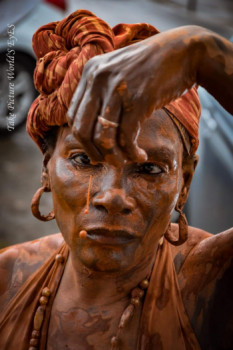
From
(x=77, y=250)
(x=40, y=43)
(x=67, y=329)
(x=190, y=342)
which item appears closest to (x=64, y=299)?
(x=67, y=329)

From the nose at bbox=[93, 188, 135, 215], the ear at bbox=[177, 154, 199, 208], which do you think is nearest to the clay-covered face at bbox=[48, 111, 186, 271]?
the nose at bbox=[93, 188, 135, 215]

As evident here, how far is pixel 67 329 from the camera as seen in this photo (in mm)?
1911

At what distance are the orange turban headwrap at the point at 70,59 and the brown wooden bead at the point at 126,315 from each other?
0.66 metres

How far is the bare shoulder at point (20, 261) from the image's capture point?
2.13 metres

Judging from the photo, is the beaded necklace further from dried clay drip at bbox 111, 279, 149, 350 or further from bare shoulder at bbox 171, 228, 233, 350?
bare shoulder at bbox 171, 228, 233, 350

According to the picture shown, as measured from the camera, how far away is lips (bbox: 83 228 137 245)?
1.60 m

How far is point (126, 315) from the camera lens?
1854 millimetres

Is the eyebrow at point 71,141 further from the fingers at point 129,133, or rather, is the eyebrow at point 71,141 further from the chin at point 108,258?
the fingers at point 129,133

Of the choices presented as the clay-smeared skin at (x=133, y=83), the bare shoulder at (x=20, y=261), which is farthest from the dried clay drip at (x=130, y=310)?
the clay-smeared skin at (x=133, y=83)

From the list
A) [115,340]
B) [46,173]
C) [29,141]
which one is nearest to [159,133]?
[46,173]

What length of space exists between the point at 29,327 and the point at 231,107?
3.81 feet

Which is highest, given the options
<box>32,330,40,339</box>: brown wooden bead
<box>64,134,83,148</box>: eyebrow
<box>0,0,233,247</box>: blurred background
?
<box>64,134,83,148</box>: eyebrow

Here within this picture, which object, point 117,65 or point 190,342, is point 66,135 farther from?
point 190,342

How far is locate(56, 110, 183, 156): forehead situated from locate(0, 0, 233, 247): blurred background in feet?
5.82
